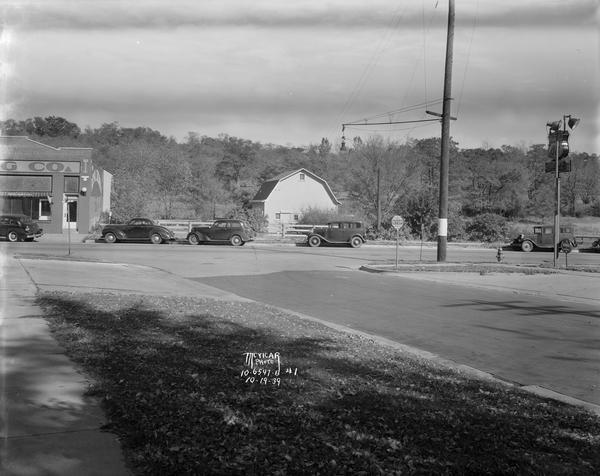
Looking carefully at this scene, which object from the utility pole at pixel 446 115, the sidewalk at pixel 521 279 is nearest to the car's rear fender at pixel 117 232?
the sidewalk at pixel 521 279

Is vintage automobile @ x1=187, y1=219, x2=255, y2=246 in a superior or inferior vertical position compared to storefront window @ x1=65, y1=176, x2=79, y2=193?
inferior

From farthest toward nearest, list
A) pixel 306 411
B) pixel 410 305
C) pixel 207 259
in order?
1. pixel 207 259
2. pixel 410 305
3. pixel 306 411

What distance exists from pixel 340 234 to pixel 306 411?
3257 cm

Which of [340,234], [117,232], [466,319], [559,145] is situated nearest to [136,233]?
[117,232]

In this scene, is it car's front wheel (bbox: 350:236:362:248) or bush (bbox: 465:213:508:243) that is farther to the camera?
bush (bbox: 465:213:508:243)

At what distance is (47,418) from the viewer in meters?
4.59

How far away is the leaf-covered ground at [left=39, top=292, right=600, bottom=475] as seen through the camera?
3.97 meters

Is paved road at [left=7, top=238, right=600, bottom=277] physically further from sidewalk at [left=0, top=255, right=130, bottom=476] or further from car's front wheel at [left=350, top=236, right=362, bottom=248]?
sidewalk at [left=0, top=255, right=130, bottom=476]

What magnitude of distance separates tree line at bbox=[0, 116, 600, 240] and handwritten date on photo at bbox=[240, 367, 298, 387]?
108 ft

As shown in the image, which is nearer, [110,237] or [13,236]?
[13,236]

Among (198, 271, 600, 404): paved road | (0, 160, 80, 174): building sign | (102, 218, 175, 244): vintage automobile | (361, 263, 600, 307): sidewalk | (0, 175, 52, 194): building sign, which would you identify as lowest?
(198, 271, 600, 404): paved road

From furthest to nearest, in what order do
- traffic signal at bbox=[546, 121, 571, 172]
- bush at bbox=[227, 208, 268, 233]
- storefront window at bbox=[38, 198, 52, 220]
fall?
bush at bbox=[227, 208, 268, 233]
storefront window at bbox=[38, 198, 52, 220]
traffic signal at bbox=[546, 121, 571, 172]

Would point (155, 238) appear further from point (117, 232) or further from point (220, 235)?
point (220, 235)

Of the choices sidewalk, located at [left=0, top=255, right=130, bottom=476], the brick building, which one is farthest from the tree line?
sidewalk, located at [left=0, top=255, right=130, bottom=476]
